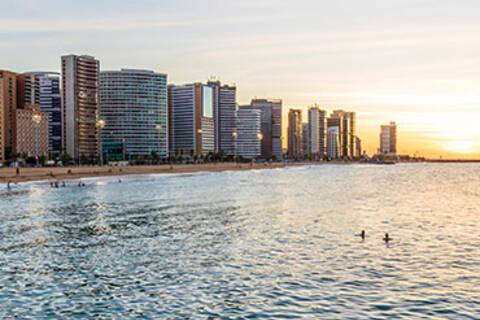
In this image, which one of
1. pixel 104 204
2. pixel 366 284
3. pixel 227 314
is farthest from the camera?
pixel 104 204

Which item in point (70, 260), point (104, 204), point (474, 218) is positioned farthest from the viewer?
point (104, 204)

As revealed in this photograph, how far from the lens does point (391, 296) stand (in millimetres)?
22359

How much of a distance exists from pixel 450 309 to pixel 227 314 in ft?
28.2

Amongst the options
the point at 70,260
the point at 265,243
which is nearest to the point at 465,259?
the point at 265,243

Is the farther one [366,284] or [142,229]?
[142,229]

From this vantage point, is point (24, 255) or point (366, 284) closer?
point (366, 284)

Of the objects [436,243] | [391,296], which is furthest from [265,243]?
[391,296]

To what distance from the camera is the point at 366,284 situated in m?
24.2

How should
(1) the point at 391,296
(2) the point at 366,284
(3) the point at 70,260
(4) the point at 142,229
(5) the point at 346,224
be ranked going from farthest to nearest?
(5) the point at 346,224
(4) the point at 142,229
(3) the point at 70,260
(2) the point at 366,284
(1) the point at 391,296

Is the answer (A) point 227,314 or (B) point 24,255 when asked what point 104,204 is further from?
(A) point 227,314

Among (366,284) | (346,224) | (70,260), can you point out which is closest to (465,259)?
(366,284)

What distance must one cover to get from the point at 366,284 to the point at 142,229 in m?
22.5

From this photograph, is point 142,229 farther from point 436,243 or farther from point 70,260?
point 436,243

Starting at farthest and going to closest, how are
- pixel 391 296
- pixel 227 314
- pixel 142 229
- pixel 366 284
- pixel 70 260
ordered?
pixel 142 229 → pixel 70 260 → pixel 366 284 → pixel 391 296 → pixel 227 314
